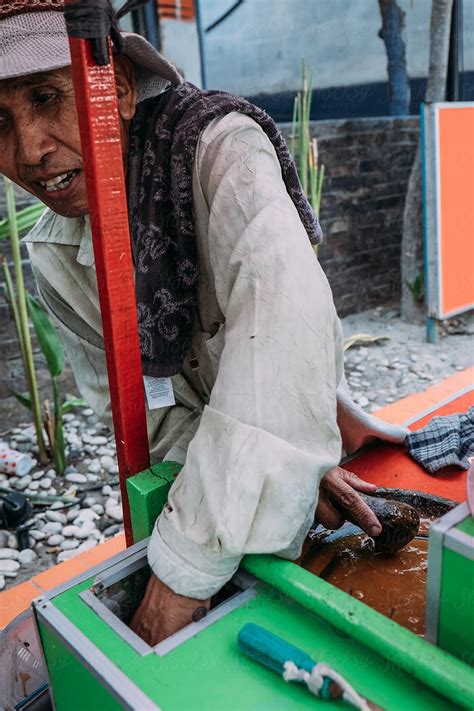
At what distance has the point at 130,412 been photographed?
3.67 feet

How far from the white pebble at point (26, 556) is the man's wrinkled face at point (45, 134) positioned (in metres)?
1.77

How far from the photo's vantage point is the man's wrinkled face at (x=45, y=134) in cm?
127

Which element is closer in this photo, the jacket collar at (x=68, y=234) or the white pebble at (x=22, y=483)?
the jacket collar at (x=68, y=234)

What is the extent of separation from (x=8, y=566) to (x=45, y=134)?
74.8 inches

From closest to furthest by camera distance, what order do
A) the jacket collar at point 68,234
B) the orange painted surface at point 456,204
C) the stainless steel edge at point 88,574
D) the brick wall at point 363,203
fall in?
the stainless steel edge at point 88,574 < the jacket collar at point 68,234 < the orange painted surface at point 456,204 < the brick wall at point 363,203

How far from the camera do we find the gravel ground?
2.76m

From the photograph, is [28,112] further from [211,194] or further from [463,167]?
[463,167]

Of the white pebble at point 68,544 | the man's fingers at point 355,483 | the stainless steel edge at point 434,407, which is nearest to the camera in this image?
the man's fingers at point 355,483

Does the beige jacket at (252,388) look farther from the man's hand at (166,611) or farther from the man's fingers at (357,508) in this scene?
the man's fingers at (357,508)

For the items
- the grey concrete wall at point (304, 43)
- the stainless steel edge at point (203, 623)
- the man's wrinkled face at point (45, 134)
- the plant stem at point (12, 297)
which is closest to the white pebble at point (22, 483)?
the plant stem at point (12, 297)

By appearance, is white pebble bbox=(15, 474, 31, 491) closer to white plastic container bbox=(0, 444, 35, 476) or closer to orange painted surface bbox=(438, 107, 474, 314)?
white plastic container bbox=(0, 444, 35, 476)

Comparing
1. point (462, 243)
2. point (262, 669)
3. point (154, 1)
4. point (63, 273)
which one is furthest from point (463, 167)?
point (262, 669)

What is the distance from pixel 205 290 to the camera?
143 centimetres

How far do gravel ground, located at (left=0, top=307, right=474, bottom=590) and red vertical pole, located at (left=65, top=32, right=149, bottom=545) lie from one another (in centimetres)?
173
